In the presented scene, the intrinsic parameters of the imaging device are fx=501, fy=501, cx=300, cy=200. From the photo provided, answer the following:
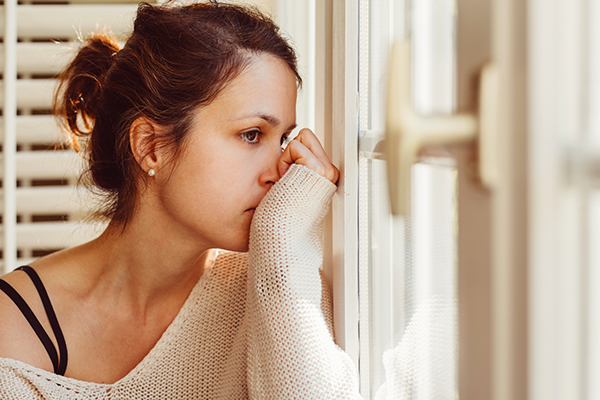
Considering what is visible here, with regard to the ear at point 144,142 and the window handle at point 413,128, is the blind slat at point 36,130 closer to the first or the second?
the ear at point 144,142

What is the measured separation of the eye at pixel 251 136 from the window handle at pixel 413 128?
50cm

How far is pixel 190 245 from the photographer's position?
2.79ft

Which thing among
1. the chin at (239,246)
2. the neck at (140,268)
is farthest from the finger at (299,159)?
the neck at (140,268)

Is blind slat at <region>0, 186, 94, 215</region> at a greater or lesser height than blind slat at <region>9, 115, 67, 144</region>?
lesser

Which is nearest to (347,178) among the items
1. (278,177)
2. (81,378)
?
(278,177)

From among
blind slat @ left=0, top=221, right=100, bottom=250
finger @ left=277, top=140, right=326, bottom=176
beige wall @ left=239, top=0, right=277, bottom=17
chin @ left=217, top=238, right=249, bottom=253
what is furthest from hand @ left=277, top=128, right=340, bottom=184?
blind slat @ left=0, top=221, right=100, bottom=250

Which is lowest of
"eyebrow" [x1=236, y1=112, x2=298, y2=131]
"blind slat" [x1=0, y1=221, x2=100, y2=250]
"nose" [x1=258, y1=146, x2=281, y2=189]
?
"blind slat" [x1=0, y1=221, x2=100, y2=250]

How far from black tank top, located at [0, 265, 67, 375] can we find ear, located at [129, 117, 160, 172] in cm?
27

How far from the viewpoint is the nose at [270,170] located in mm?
746

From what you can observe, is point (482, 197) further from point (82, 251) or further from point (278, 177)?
point (82, 251)

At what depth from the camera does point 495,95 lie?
0.86 feet

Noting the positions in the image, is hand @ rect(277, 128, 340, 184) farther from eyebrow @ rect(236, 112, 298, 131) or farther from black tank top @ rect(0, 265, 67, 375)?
black tank top @ rect(0, 265, 67, 375)

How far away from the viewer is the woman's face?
0.73 meters

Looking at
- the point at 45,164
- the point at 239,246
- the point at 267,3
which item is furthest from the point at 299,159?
the point at 45,164
